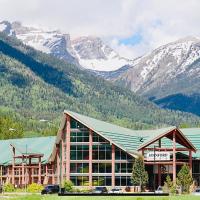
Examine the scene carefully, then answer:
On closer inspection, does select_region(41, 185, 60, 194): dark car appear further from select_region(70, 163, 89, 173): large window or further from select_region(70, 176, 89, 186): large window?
select_region(70, 163, 89, 173): large window

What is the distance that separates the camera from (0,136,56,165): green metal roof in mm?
145625

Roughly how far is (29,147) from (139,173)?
43.6 metres

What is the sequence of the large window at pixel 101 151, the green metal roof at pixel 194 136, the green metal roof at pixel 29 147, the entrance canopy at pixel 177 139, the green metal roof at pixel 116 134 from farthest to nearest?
1. the green metal roof at pixel 29 147
2. the green metal roof at pixel 194 136
3. the large window at pixel 101 151
4. the green metal roof at pixel 116 134
5. the entrance canopy at pixel 177 139

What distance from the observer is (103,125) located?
436ft

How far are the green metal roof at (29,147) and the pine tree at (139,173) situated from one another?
31359 millimetres

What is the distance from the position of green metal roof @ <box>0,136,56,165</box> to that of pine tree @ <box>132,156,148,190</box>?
103ft

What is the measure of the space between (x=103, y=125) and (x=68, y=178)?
13.7 m

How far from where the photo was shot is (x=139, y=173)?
115750 millimetres

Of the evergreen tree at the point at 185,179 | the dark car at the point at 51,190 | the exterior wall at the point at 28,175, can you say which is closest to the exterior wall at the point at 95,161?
the exterior wall at the point at 28,175

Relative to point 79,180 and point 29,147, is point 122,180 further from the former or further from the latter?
point 29,147

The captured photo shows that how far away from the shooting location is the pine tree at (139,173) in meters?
115

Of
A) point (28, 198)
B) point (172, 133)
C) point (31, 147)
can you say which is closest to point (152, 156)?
point (172, 133)

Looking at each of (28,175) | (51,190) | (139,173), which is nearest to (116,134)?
(139,173)

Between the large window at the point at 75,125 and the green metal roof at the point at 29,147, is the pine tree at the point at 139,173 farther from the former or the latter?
the green metal roof at the point at 29,147
